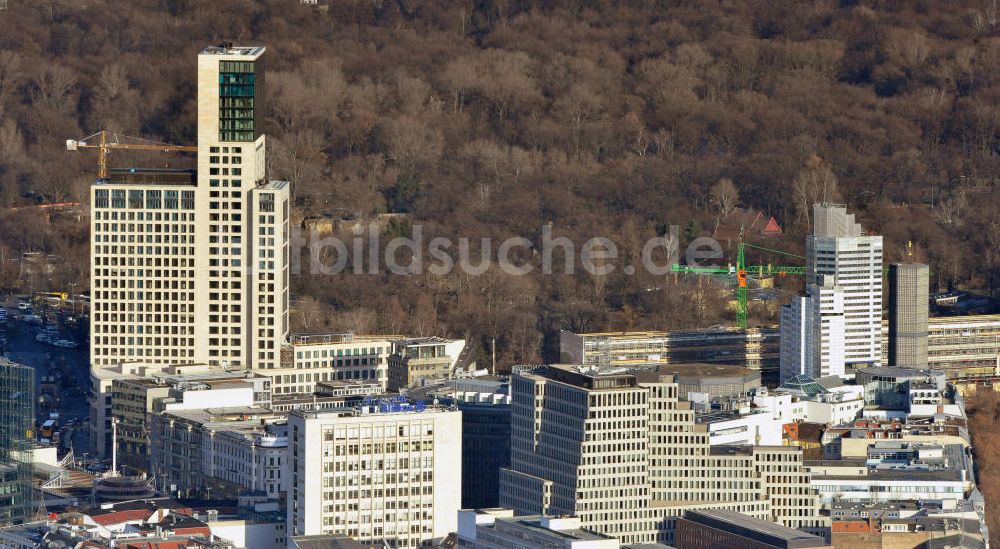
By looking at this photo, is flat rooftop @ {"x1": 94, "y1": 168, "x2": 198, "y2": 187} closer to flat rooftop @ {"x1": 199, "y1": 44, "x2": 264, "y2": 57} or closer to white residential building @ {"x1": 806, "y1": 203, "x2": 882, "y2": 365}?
flat rooftop @ {"x1": 199, "y1": 44, "x2": 264, "y2": 57}

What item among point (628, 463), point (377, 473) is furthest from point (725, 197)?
point (377, 473)

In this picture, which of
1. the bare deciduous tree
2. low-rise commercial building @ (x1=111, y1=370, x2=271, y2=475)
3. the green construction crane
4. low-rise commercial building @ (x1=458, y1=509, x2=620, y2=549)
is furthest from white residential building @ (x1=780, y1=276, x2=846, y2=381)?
low-rise commercial building @ (x1=458, y1=509, x2=620, y2=549)

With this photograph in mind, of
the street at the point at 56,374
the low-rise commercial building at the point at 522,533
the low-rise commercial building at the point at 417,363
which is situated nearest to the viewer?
the low-rise commercial building at the point at 522,533

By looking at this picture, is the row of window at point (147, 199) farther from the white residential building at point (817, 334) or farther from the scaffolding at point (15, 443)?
the white residential building at point (817, 334)

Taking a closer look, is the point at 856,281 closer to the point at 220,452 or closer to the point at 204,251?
the point at 204,251

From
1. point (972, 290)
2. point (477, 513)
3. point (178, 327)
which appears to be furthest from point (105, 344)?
point (972, 290)

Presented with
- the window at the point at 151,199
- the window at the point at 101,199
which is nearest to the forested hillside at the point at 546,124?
the window at the point at 151,199
